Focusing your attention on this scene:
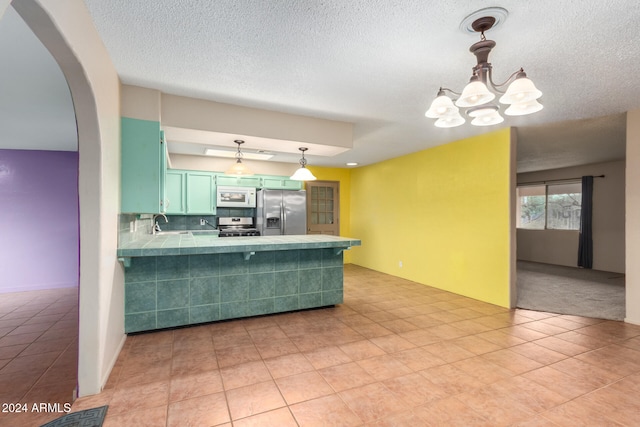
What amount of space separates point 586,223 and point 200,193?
328 inches

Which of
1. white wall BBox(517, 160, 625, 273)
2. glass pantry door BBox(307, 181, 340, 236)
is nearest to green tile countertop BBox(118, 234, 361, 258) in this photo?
glass pantry door BBox(307, 181, 340, 236)

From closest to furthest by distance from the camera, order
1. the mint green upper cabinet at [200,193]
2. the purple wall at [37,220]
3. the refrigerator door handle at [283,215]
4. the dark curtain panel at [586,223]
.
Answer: the purple wall at [37,220]
the mint green upper cabinet at [200,193]
the refrigerator door handle at [283,215]
the dark curtain panel at [586,223]

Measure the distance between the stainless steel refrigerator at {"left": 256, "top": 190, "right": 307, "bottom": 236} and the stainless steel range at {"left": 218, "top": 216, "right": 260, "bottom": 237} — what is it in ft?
0.69

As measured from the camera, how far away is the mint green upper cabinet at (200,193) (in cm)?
571

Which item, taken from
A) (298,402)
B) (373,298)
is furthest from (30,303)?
(373,298)

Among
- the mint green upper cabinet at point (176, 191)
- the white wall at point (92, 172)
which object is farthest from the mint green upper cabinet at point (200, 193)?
the white wall at point (92, 172)

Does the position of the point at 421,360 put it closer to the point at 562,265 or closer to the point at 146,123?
the point at 146,123

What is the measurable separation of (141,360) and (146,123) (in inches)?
82.0

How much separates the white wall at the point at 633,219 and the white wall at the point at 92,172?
5.07 metres

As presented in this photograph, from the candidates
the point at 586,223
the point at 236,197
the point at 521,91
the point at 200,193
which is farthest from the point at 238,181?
the point at 586,223

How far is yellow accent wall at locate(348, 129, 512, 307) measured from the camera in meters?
4.06

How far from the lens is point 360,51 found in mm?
2119

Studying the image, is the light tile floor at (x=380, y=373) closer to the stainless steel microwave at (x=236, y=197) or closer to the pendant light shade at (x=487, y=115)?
the pendant light shade at (x=487, y=115)

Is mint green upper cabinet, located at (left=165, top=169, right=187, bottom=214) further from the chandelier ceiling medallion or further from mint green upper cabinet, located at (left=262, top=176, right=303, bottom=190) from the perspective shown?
the chandelier ceiling medallion
